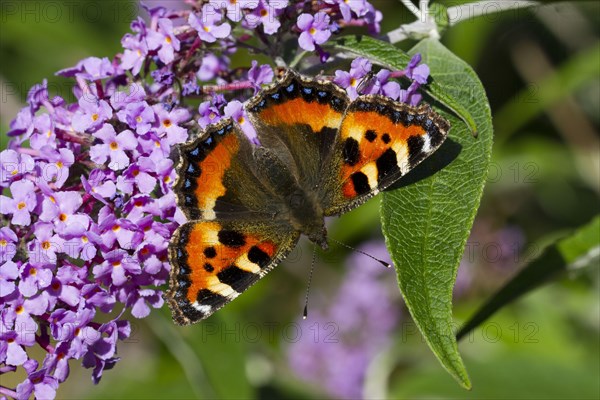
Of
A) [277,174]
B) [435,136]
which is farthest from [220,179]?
[435,136]

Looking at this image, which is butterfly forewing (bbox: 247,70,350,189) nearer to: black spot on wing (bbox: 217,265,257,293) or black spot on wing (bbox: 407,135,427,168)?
black spot on wing (bbox: 407,135,427,168)

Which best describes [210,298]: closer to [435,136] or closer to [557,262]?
[435,136]

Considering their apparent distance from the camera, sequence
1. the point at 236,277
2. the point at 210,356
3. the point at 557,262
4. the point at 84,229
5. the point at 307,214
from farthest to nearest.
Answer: the point at 210,356
the point at 557,262
the point at 307,214
the point at 236,277
the point at 84,229

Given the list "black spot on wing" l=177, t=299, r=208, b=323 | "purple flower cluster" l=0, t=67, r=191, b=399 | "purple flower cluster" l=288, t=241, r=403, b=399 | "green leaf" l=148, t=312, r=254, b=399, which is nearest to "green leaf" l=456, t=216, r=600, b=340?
"black spot on wing" l=177, t=299, r=208, b=323

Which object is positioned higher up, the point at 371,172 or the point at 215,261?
the point at 371,172

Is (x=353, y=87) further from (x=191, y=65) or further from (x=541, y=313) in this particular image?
(x=541, y=313)

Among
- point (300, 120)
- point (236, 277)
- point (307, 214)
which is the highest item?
point (300, 120)

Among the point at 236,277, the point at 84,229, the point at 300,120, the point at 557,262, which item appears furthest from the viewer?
the point at 557,262

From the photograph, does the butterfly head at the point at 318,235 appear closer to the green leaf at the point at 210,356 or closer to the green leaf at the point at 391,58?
the green leaf at the point at 391,58

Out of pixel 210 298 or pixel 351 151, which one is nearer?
pixel 210 298
